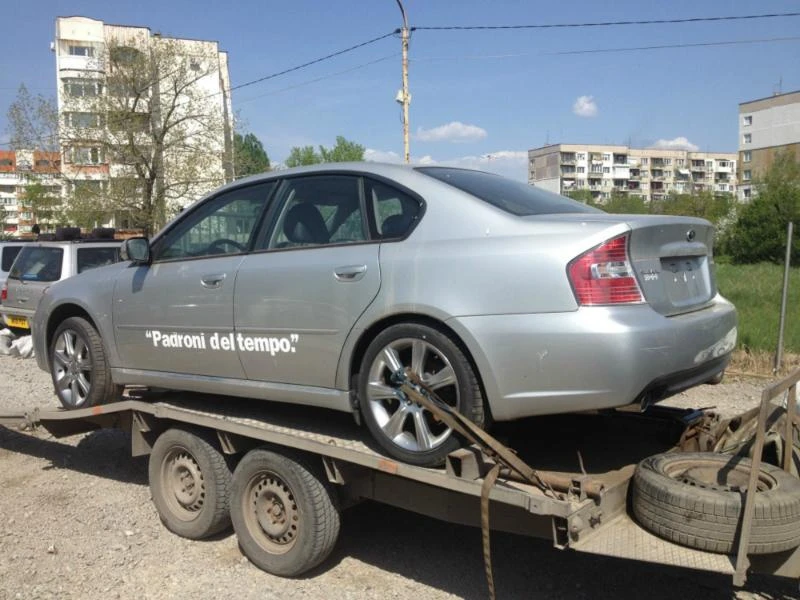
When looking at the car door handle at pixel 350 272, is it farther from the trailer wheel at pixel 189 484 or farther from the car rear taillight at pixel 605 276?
the trailer wheel at pixel 189 484

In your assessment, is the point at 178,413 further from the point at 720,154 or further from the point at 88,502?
the point at 720,154

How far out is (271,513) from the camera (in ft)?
13.8

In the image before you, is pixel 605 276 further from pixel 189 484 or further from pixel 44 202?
pixel 44 202

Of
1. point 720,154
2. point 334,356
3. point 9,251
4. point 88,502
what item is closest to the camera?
point 334,356

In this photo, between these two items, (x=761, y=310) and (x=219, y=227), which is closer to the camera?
(x=219, y=227)

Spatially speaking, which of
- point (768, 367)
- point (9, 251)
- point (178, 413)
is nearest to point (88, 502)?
point (178, 413)

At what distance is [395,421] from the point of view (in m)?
3.57

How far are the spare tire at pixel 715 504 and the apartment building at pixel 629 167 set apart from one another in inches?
4861

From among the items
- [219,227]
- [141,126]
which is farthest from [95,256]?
[141,126]

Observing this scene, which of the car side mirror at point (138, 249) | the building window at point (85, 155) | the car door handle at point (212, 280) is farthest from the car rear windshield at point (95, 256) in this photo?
→ the building window at point (85, 155)

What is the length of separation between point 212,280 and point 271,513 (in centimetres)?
139

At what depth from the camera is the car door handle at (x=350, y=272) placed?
12.2 ft

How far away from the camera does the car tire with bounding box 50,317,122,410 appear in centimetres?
527

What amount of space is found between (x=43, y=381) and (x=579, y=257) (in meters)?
8.69
